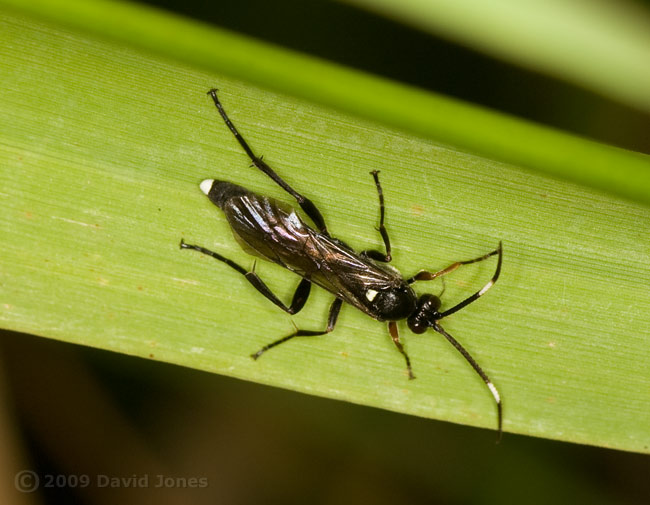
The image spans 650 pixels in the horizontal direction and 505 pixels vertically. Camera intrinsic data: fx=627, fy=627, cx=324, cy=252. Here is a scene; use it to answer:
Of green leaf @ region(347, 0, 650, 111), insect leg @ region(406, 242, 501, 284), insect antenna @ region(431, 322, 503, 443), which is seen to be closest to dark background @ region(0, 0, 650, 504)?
insect antenna @ region(431, 322, 503, 443)

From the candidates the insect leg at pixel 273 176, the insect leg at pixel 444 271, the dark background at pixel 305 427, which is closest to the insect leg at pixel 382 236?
the insect leg at pixel 444 271

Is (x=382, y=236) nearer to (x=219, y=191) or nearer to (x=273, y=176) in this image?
(x=273, y=176)

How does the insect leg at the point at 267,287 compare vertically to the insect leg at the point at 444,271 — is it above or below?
below

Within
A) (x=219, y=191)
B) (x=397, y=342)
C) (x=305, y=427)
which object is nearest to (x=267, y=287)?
(x=219, y=191)

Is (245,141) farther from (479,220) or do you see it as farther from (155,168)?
(479,220)

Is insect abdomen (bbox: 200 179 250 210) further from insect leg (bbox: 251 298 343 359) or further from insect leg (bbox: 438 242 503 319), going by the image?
insect leg (bbox: 438 242 503 319)

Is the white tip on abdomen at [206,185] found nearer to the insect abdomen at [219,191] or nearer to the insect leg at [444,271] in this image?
the insect abdomen at [219,191]
